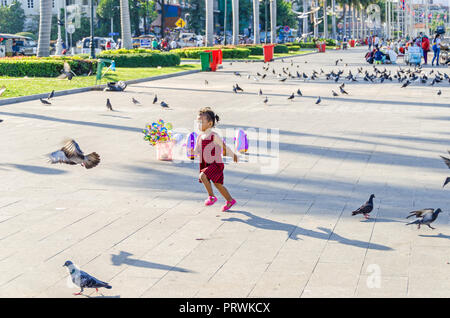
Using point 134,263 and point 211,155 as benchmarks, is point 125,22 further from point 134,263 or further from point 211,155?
point 134,263

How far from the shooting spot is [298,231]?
23.6 feet

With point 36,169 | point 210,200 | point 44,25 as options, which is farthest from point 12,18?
point 210,200

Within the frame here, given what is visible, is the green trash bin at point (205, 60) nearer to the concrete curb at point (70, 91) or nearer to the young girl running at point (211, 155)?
the concrete curb at point (70, 91)

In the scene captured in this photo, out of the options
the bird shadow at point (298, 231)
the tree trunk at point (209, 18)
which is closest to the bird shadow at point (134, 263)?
the bird shadow at point (298, 231)

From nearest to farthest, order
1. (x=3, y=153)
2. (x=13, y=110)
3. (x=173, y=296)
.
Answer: (x=173, y=296) < (x=3, y=153) < (x=13, y=110)

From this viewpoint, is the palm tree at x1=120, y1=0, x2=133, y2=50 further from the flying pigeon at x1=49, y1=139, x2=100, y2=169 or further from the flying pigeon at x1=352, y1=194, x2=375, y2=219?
the flying pigeon at x1=352, y1=194, x2=375, y2=219

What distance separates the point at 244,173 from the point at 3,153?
4258mm

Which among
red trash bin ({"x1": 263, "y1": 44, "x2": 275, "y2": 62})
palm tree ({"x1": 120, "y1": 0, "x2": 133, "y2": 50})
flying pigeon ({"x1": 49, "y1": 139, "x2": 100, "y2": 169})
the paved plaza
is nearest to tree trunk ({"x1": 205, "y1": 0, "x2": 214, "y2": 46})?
red trash bin ({"x1": 263, "y1": 44, "x2": 275, "y2": 62})

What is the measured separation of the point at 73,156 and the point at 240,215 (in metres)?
2.28

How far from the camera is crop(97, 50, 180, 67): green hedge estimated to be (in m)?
36.5

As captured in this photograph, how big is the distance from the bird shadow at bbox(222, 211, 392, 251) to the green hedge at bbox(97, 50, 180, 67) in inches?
1166

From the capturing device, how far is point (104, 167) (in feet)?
35.3
